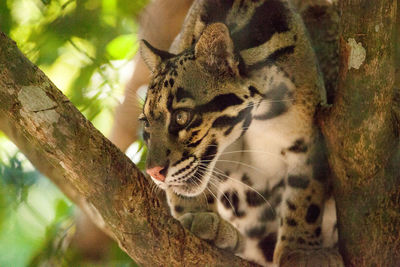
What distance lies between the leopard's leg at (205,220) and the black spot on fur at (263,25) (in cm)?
66

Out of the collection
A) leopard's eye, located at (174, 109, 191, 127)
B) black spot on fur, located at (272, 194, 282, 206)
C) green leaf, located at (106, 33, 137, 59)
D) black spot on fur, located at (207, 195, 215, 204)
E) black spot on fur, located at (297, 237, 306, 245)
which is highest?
green leaf, located at (106, 33, 137, 59)

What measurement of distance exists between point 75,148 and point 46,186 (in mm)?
548

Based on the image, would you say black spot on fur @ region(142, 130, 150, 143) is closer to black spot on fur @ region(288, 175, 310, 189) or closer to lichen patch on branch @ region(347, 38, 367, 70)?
black spot on fur @ region(288, 175, 310, 189)

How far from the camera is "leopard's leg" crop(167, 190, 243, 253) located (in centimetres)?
227

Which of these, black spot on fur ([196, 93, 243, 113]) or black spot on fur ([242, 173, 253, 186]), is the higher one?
black spot on fur ([196, 93, 243, 113])

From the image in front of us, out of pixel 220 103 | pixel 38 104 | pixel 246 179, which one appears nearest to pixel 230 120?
pixel 220 103

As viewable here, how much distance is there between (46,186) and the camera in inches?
83.9

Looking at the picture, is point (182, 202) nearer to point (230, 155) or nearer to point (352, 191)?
point (230, 155)

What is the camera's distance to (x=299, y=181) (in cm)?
229

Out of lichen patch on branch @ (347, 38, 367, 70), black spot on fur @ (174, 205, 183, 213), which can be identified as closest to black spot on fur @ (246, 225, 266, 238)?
black spot on fur @ (174, 205, 183, 213)

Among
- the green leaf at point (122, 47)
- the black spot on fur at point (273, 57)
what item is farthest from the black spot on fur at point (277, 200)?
the green leaf at point (122, 47)

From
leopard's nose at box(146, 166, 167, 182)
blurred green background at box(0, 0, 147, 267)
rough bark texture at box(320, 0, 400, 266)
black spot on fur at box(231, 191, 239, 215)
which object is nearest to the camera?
blurred green background at box(0, 0, 147, 267)

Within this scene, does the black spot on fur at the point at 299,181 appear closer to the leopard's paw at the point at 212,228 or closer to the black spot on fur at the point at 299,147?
the black spot on fur at the point at 299,147

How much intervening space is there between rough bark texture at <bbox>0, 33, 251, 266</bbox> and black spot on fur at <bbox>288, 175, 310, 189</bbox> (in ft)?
1.26
